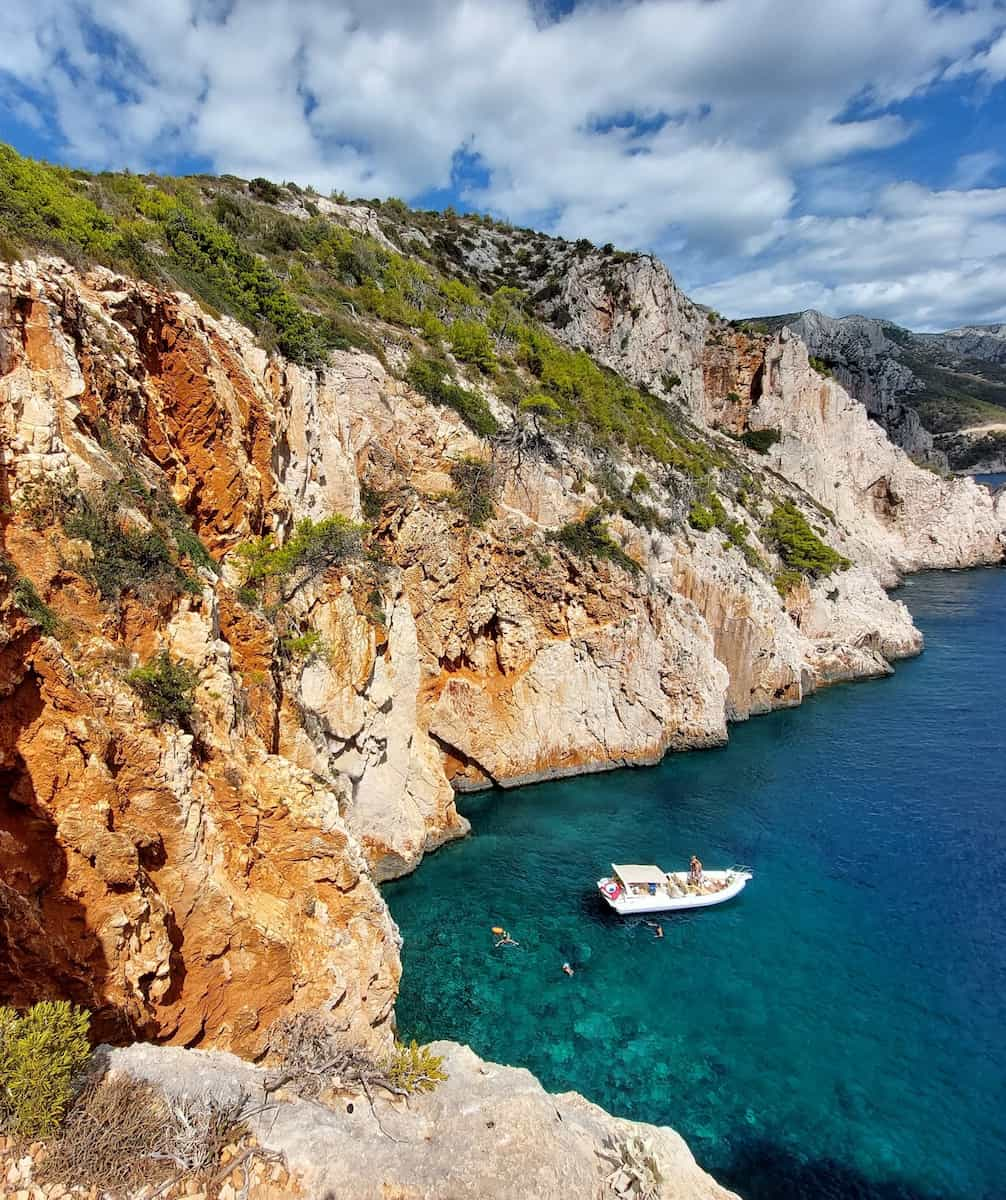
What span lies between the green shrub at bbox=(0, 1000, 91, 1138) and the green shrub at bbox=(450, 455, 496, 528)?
21.8m

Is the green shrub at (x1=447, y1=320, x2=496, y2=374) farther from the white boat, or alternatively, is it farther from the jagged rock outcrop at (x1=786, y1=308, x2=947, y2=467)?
the jagged rock outcrop at (x1=786, y1=308, x2=947, y2=467)

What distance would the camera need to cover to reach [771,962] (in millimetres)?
16406

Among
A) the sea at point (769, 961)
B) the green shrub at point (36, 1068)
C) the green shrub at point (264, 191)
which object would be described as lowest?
the sea at point (769, 961)

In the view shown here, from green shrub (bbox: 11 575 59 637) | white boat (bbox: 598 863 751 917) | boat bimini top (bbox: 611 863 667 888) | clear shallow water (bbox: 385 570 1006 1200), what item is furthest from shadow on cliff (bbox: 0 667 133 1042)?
boat bimini top (bbox: 611 863 667 888)

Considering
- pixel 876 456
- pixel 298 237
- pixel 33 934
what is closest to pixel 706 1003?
pixel 33 934

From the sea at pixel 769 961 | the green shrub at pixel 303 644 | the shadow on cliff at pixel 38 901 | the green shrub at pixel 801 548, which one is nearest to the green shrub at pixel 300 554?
the green shrub at pixel 303 644

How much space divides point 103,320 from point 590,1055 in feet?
62.1

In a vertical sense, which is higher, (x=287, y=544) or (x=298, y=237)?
(x=298, y=237)

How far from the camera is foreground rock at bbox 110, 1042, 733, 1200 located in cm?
671

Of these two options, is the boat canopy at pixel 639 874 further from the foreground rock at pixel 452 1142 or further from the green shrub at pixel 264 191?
the green shrub at pixel 264 191

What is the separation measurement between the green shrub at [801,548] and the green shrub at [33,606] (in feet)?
135

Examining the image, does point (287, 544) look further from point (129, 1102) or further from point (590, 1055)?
point (590, 1055)

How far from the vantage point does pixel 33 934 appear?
741cm

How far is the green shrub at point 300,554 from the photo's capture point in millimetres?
16141
